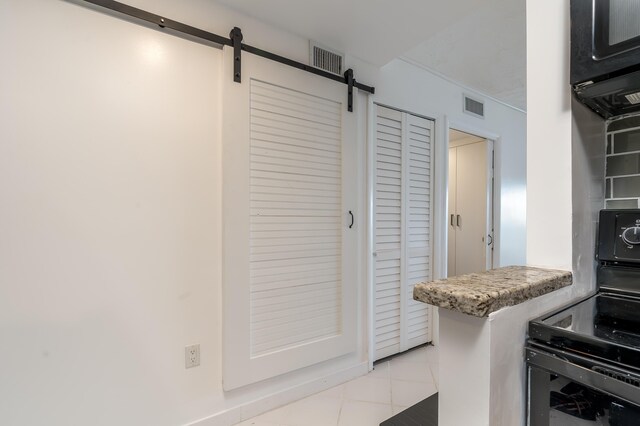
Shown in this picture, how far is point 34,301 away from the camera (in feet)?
4.32

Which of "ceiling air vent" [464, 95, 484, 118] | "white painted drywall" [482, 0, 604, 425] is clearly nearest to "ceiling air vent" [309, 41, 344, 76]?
"white painted drywall" [482, 0, 604, 425]

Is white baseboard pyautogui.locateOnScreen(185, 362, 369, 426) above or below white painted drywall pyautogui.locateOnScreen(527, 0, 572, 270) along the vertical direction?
below

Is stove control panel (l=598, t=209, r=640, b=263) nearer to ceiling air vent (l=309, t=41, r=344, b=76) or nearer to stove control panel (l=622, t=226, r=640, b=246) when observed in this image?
stove control panel (l=622, t=226, r=640, b=246)

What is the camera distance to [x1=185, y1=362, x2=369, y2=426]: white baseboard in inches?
68.4

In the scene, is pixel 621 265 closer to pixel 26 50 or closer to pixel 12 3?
pixel 26 50

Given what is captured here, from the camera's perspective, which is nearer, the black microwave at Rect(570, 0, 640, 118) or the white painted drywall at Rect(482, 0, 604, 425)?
the black microwave at Rect(570, 0, 640, 118)

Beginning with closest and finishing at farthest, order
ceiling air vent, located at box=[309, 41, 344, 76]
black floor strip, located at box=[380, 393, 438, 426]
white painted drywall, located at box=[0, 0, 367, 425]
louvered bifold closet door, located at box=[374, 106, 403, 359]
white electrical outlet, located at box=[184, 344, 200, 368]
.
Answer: black floor strip, located at box=[380, 393, 438, 426] → white painted drywall, located at box=[0, 0, 367, 425] → white electrical outlet, located at box=[184, 344, 200, 368] → ceiling air vent, located at box=[309, 41, 344, 76] → louvered bifold closet door, located at box=[374, 106, 403, 359]

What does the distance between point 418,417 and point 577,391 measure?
0.63m

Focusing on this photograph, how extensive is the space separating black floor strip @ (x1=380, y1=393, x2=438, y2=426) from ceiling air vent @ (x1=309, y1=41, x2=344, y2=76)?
1961mm

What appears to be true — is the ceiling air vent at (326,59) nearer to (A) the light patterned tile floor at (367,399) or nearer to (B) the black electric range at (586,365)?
(B) the black electric range at (586,365)

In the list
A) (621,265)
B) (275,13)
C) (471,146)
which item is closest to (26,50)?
(275,13)

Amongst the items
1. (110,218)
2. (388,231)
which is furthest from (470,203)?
(110,218)

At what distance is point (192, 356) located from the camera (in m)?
1.67

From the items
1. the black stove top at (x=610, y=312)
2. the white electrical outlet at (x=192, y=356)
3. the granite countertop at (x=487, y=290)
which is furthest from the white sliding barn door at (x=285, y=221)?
the black stove top at (x=610, y=312)
